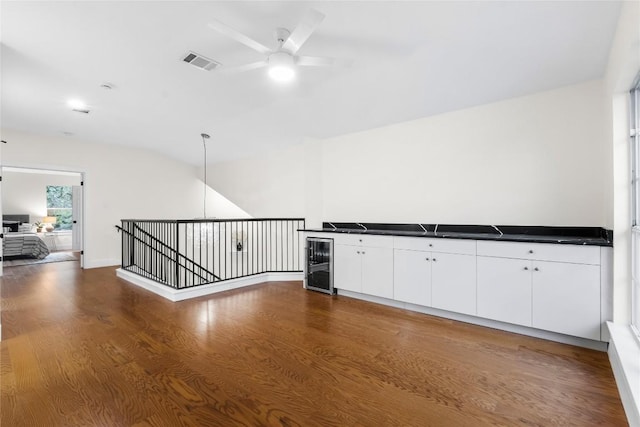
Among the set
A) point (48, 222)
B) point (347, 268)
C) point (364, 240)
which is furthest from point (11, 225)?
point (364, 240)

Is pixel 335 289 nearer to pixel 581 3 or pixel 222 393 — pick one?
pixel 222 393

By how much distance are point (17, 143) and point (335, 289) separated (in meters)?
7.12

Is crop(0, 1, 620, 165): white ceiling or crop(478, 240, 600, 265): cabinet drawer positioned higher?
crop(0, 1, 620, 165): white ceiling

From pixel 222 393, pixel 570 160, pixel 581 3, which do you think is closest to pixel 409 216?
pixel 570 160

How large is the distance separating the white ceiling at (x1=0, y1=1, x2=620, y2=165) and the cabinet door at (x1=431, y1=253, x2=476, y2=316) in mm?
1994

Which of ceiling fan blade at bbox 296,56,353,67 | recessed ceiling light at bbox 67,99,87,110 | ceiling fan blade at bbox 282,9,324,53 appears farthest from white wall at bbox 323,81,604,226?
recessed ceiling light at bbox 67,99,87,110

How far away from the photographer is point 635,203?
2406 millimetres

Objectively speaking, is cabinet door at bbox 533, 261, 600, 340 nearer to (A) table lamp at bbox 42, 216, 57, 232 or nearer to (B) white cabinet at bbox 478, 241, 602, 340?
(B) white cabinet at bbox 478, 241, 602, 340

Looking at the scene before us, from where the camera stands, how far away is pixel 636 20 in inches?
73.7

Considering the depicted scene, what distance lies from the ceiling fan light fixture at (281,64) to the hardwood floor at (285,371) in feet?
8.24

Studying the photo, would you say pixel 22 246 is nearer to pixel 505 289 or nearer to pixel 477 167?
pixel 477 167

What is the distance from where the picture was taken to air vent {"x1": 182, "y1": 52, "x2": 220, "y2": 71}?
3.38 metres

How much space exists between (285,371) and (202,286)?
2.70 m

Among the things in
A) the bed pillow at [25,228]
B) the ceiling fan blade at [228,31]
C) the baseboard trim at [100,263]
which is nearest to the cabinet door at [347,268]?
the ceiling fan blade at [228,31]
